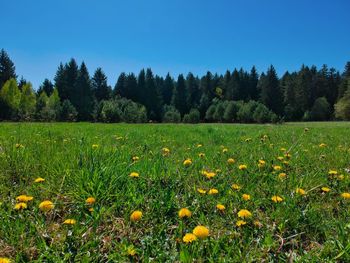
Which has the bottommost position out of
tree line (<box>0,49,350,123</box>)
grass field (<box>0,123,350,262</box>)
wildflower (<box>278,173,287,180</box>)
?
grass field (<box>0,123,350,262</box>)

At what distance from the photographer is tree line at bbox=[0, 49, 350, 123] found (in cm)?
5297

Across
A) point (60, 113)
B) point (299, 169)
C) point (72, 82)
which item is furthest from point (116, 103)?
Result: point (299, 169)

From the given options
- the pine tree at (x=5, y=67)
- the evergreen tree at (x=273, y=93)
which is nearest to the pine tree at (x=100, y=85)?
the pine tree at (x=5, y=67)

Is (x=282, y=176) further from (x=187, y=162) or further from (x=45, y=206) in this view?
(x=45, y=206)

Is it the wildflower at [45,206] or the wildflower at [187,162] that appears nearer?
the wildflower at [45,206]

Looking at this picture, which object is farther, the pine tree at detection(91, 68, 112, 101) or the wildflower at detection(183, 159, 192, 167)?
the pine tree at detection(91, 68, 112, 101)

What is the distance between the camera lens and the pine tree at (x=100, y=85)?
70.6 m

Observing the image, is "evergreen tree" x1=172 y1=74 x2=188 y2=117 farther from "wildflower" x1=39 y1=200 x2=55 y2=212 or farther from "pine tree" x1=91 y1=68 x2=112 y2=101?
"wildflower" x1=39 y1=200 x2=55 y2=212

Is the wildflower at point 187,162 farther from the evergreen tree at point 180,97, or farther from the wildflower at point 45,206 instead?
the evergreen tree at point 180,97

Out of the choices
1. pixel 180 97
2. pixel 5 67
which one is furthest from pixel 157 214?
pixel 180 97

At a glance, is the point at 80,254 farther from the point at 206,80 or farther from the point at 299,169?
the point at 206,80

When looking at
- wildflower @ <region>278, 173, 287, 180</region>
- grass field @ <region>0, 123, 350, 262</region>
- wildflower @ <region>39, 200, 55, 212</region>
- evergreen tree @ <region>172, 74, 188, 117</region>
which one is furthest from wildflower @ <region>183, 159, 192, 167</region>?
evergreen tree @ <region>172, 74, 188, 117</region>

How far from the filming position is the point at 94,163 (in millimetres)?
2686

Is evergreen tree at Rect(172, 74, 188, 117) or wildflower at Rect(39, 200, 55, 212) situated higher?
evergreen tree at Rect(172, 74, 188, 117)
